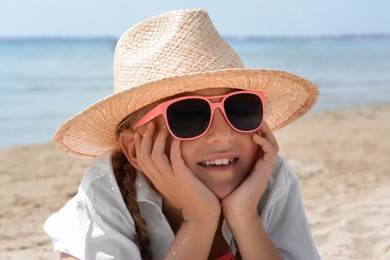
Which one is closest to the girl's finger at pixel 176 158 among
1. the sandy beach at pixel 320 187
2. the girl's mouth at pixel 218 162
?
the girl's mouth at pixel 218 162

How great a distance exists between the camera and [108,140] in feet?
9.33

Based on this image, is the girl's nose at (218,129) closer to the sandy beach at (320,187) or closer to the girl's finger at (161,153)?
the girl's finger at (161,153)

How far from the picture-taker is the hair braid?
2655 millimetres

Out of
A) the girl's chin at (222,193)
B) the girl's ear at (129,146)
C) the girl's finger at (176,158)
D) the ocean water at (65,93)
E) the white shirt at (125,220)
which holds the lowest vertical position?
the ocean water at (65,93)

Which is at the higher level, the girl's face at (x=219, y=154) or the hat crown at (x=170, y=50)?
the hat crown at (x=170, y=50)

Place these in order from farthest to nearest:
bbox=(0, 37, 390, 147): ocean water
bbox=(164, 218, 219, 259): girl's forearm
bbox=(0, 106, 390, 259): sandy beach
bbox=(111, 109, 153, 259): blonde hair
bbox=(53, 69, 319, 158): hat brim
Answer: bbox=(0, 37, 390, 147): ocean water
bbox=(0, 106, 390, 259): sandy beach
bbox=(111, 109, 153, 259): blonde hair
bbox=(164, 218, 219, 259): girl's forearm
bbox=(53, 69, 319, 158): hat brim

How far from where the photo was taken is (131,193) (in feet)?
8.77

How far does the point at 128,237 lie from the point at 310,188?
10.9 ft

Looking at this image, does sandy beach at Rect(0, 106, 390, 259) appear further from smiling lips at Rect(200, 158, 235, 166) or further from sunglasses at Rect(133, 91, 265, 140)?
sunglasses at Rect(133, 91, 265, 140)

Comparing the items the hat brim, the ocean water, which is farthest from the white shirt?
the ocean water

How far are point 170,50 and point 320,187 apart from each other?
3.55 metres

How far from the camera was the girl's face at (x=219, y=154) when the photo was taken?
2.48 metres

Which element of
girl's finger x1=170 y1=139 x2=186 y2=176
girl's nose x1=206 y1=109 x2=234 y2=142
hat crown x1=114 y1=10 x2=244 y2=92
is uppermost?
hat crown x1=114 y1=10 x2=244 y2=92

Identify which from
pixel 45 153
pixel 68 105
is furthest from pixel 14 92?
pixel 45 153
